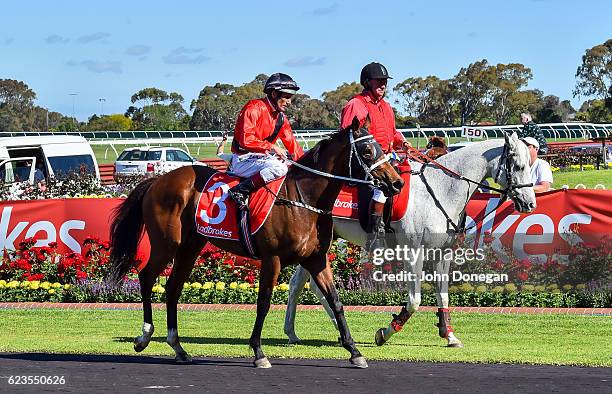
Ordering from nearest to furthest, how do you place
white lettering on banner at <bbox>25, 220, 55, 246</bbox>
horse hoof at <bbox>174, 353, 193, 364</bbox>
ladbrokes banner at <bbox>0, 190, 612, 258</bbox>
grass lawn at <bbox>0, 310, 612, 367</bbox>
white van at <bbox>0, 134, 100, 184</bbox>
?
horse hoof at <bbox>174, 353, 193, 364</bbox> → grass lawn at <bbox>0, 310, 612, 367</bbox> → ladbrokes banner at <bbox>0, 190, 612, 258</bbox> → white lettering on banner at <bbox>25, 220, 55, 246</bbox> → white van at <bbox>0, 134, 100, 184</bbox>

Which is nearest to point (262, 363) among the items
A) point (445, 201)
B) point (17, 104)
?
point (445, 201)

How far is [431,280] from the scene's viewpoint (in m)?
12.9

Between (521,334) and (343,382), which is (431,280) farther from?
(343,382)

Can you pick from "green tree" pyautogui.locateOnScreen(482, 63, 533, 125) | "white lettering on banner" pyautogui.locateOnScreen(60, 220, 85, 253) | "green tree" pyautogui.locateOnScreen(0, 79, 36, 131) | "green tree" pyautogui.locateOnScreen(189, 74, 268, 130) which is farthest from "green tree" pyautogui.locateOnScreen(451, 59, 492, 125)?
"white lettering on banner" pyautogui.locateOnScreen(60, 220, 85, 253)

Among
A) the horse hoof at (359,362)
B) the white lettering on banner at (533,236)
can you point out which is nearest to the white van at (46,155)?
the white lettering on banner at (533,236)

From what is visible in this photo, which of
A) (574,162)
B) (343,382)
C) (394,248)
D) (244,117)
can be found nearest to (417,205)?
(394,248)

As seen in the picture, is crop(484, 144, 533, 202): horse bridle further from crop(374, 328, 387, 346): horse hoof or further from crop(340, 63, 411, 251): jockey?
crop(374, 328, 387, 346): horse hoof

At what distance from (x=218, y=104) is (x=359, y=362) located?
78.6 metres

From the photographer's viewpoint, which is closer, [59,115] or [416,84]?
[416,84]

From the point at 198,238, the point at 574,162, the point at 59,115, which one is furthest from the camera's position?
the point at 59,115

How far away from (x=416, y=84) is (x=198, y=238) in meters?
70.5

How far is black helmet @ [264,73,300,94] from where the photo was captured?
9391mm

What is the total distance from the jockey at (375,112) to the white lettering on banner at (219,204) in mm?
1459

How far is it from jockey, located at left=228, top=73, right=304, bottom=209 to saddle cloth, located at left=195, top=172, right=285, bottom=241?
0.08 meters
